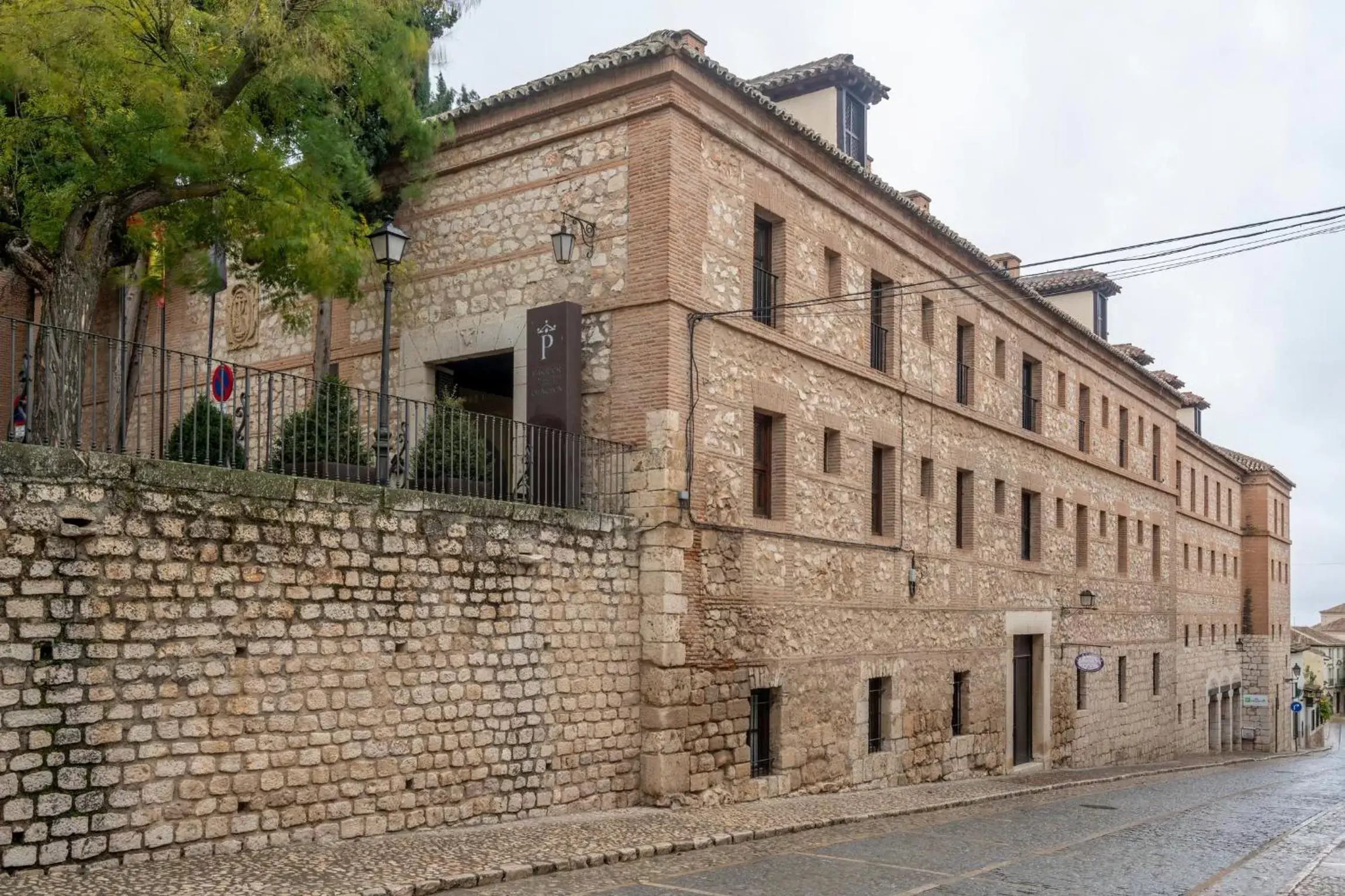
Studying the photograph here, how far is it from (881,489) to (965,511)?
2996 mm

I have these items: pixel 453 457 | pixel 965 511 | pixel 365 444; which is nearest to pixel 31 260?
pixel 365 444

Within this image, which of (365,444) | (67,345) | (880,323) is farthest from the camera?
(880,323)

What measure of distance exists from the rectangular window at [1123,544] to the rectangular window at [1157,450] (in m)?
3.50

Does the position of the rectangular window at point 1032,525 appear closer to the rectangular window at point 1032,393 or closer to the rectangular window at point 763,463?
the rectangular window at point 1032,393

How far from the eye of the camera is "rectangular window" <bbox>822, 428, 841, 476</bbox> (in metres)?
16.9

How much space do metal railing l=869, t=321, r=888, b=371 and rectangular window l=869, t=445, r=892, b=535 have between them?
1.16 m

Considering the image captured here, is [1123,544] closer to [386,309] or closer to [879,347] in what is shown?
[879,347]

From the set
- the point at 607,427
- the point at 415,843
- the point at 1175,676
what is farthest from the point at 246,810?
the point at 1175,676

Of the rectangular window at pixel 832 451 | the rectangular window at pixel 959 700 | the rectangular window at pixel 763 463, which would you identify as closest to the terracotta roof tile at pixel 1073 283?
the rectangular window at pixel 959 700

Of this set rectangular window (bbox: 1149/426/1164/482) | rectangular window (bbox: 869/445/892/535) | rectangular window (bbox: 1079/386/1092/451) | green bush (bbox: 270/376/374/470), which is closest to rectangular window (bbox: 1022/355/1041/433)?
rectangular window (bbox: 1079/386/1092/451)

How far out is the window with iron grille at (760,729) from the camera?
49.0ft

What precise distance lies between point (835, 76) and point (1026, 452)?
7851mm

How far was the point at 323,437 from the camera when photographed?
→ 13.3 meters

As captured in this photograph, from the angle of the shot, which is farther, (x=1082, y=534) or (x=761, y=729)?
(x=1082, y=534)
